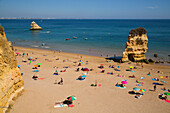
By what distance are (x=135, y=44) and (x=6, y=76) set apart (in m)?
25.3

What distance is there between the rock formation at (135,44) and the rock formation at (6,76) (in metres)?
22.0

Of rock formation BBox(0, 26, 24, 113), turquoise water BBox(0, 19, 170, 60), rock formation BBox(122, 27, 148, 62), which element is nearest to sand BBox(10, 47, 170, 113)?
rock formation BBox(0, 26, 24, 113)

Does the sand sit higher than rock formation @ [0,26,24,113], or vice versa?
rock formation @ [0,26,24,113]

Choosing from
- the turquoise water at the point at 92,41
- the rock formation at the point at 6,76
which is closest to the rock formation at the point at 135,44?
the turquoise water at the point at 92,41

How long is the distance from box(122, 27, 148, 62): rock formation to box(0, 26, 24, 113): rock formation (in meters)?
22.0

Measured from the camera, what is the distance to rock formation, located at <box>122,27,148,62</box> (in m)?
30.7

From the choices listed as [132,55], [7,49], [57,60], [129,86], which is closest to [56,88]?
[7,49]

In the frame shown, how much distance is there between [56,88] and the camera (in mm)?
18453

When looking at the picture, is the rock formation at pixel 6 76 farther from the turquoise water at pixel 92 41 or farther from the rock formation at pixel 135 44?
the turquoise water at pixel 92 41

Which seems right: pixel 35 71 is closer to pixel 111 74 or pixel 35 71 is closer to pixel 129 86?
pixel 111 74

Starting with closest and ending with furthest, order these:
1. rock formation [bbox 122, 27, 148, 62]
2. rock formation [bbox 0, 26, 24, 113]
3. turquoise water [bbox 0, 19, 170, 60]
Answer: rock formation [bbox 0, 26, 24, 113] < rock formation [bbox 122, 27, 148, 62] < turquoise water [bbox 0, 19, 170, 60]

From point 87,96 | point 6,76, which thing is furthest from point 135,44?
point 6,76

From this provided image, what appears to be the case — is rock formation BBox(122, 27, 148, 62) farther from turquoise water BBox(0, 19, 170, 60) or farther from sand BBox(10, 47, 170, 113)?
turquoise water BBox(0, 19, 170, 60)

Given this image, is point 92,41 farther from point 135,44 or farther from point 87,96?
point 87,96
